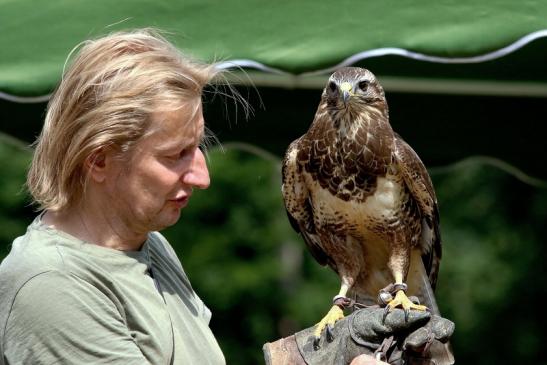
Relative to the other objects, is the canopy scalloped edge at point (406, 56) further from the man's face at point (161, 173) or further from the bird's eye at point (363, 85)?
the man's face at point (161, 173)

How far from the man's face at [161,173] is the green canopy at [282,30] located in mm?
759

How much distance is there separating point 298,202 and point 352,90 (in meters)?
0.50

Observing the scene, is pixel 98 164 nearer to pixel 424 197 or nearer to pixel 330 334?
pixel 330 334

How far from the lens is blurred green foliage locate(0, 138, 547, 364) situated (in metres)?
10.1

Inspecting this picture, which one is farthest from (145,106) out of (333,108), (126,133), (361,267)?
(361,267)

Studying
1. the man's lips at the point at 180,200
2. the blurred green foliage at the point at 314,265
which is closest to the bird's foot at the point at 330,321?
the man's lips at the point at 180,200

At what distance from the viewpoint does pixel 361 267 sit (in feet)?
12.0

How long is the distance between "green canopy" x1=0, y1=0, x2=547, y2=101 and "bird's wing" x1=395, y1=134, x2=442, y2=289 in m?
0.41

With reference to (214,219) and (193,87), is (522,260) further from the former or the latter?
(193,87)

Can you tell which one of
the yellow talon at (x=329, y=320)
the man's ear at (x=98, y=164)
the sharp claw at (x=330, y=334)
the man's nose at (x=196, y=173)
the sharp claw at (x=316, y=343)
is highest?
the man's ear at (x=98, y=164)

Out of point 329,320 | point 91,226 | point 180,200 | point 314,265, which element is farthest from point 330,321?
point 314,265

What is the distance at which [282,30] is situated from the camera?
10.3 ft

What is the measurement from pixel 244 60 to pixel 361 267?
91 centimetres

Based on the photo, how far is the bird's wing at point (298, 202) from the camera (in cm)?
355
